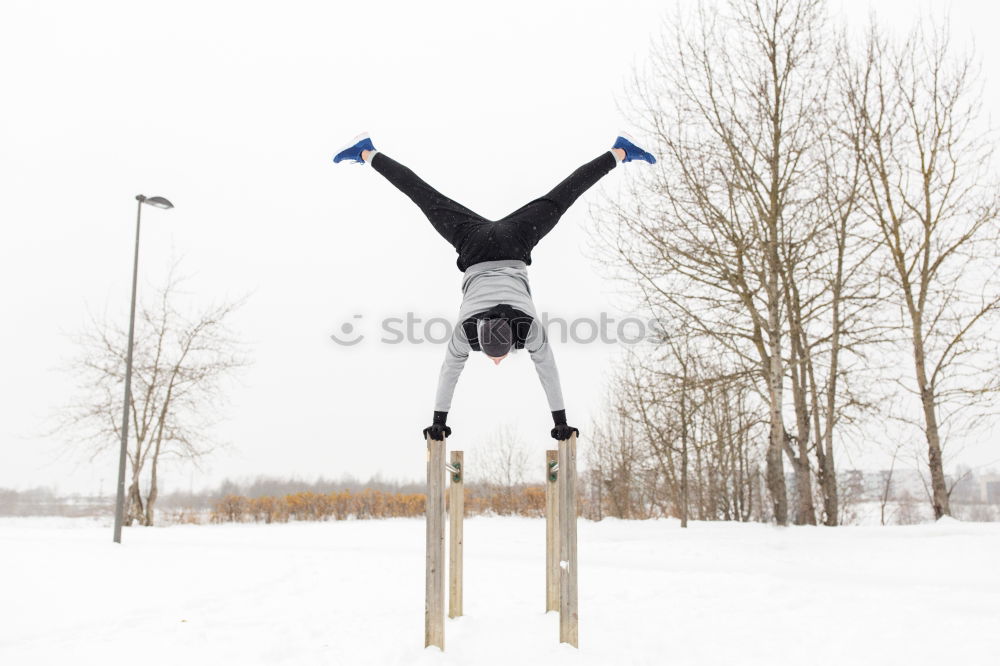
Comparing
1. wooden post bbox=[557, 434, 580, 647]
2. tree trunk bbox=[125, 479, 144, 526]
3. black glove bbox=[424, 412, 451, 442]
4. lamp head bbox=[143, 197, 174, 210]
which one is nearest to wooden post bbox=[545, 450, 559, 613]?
wooden post bbox=[557, 434, 580, 647]

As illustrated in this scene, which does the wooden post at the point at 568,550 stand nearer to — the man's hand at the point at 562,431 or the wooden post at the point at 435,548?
the man's hand at the point at 562,431

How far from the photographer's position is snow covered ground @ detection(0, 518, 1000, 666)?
11.4ft

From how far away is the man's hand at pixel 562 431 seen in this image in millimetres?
3627

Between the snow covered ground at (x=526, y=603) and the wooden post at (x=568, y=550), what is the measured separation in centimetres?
14

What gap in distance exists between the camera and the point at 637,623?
161 inches

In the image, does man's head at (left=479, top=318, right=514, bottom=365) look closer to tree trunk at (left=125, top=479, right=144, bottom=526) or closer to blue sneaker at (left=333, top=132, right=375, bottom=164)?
blue sneaker at (left=333, top=132, right=375, bottom=164)

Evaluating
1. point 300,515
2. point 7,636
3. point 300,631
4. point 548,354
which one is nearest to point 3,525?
point 300,515

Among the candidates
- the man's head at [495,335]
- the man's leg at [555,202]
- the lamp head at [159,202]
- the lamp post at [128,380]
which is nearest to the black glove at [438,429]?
the man's head at [495,335]

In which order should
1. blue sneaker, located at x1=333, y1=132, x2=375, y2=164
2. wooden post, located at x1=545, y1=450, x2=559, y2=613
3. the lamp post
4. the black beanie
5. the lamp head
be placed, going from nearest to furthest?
1. the black beanie
2. blue sneaker, located at x1=333, y1=132, x2=375, y2=164
3. wooden post, located at x1=545, y1=450, x2=559, y2=613
4. the lamp post
5. the lamp head

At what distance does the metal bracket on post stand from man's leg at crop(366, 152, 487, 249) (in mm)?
1739

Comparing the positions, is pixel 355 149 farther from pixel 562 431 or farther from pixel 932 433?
pixel 932 433

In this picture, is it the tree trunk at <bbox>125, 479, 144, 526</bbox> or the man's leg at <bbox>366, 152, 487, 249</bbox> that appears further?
the tree trunk at <bbox>125, 479, 144, 526</bbox>

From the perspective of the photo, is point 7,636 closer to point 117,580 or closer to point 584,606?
point 117,580

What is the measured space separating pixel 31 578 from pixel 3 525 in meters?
8.63
